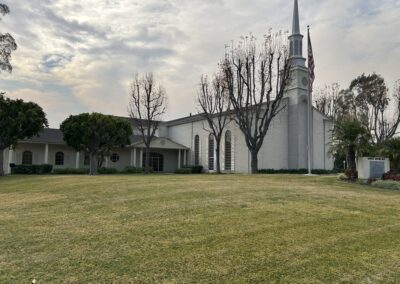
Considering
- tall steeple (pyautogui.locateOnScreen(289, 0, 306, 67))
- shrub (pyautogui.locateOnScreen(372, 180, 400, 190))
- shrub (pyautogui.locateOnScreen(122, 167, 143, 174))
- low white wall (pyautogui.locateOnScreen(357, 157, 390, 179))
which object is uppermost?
tall steeple (pyautogui.locateOnScreen(289, 0, 306, 67))

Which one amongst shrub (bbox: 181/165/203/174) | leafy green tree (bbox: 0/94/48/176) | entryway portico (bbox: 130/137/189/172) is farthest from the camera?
entryway portico (bbox: 130/137/189/172)

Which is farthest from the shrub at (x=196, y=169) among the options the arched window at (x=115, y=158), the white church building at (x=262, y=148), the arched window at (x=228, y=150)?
the arched window at (x=115, y=158)

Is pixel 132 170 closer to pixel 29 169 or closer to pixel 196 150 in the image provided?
pixel 29 169

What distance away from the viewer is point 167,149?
46875mm

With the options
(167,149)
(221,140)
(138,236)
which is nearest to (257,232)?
(138,236)

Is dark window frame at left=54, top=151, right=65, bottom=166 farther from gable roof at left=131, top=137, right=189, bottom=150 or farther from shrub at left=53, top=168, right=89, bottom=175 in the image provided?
gable roof at left=131, top=137, right=189, bottom=150

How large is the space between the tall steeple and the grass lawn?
28583 millimetres

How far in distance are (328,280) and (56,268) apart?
3994mm

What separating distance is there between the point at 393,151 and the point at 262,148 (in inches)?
651

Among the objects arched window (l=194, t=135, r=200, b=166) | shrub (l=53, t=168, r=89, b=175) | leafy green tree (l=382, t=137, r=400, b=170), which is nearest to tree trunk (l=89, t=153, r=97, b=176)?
shrub (l=53, t=168, r=89, b=175)

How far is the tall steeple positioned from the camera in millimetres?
36750

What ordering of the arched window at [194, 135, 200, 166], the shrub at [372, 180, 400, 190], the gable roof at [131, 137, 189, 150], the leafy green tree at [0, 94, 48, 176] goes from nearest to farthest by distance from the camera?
the shrub at [372, 180, 400, 190] < the leafy green tree at [0, 94, 48, 176] < the gable roof at [131, 137, 189, 150] < the arched window at [194, 135, 200, 166]

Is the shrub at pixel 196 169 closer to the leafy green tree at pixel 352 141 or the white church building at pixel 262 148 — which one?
the white church building at pixel 262 148

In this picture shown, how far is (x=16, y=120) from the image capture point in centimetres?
2950
